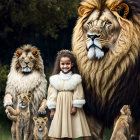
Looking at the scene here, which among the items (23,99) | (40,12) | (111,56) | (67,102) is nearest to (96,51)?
(111,56)

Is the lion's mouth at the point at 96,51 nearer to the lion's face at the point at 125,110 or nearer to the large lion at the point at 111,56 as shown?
the large lion at the point at 111,56

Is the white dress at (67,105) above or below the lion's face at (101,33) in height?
below

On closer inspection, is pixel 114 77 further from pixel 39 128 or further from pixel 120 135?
pixel 39 128

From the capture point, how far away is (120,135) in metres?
5.82

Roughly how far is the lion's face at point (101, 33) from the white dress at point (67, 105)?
0.44 m

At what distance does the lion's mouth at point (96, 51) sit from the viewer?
6.05m

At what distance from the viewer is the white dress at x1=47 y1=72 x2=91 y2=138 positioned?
6164 mm

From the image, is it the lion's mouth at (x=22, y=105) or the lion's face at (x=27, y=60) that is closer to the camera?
the lion's mouth at (x=22, y=105)

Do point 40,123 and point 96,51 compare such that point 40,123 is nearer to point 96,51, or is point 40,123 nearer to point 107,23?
point 96,51

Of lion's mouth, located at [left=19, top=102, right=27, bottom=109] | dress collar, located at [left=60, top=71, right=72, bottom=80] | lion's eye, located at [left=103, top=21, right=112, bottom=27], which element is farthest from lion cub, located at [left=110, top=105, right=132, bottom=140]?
lion's mouth, located at [left=19, top=102, right=27, bottom=109]

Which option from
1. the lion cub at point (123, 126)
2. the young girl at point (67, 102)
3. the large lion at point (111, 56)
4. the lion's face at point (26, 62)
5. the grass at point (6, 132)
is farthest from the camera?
the grass at point (6, 132)

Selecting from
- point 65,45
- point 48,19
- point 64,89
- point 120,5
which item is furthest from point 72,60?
point 65,45

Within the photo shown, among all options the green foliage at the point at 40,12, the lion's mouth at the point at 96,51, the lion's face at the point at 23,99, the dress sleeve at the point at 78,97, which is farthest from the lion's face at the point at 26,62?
the green foliage at the point at 40,12

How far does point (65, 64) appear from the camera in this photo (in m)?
6.26
